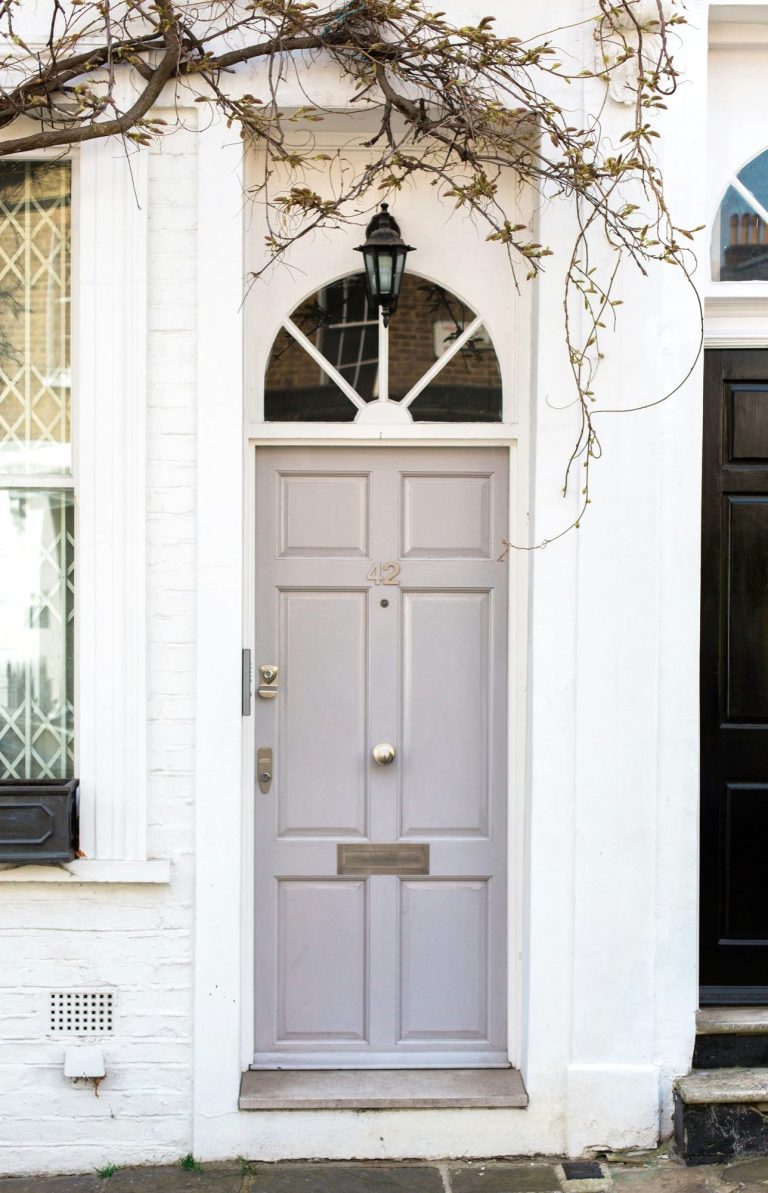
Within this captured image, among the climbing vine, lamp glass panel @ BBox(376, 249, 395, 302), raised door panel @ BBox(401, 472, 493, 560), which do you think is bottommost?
raised door panel @ BBox(401, 472, 493, 560)

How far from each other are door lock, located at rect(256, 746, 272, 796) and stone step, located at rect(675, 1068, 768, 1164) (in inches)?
73.1

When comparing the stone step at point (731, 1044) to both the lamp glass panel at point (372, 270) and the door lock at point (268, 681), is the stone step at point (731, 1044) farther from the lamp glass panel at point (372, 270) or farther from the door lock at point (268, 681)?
the lamp glass panel at point (372, 270)

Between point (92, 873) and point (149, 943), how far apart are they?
332 millimetres

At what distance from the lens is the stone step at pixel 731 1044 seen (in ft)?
14.0

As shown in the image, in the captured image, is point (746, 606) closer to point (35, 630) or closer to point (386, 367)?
point (386, 367)

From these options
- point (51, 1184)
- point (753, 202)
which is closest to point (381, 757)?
point (51, 1184)

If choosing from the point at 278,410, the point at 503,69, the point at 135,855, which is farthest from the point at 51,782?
the point at 503,69

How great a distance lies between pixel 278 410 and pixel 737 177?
1941 mm

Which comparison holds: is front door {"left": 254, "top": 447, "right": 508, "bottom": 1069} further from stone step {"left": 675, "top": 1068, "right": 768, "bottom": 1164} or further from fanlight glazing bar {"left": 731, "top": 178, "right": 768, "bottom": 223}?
fanlight glazing bar {"left": 731, "top": 178, "right": 768, "bottom": 223}

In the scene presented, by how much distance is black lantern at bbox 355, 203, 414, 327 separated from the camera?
13.5 feet

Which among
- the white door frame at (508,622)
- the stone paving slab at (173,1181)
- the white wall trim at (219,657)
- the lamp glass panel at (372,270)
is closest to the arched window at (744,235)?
the white door frame at (508,622)

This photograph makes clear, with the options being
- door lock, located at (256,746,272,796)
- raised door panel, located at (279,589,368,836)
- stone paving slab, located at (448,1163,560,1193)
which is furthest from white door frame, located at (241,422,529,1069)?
stone paving slab, located at (448,1163,560,1193)

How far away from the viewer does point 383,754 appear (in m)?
4.37

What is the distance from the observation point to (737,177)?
4312 millimetres
